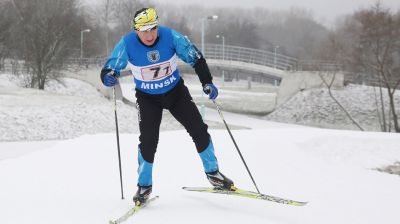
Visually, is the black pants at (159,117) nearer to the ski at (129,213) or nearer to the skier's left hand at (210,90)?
the skier's left hand at (210,90)

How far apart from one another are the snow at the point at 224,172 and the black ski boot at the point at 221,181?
0.16 metres

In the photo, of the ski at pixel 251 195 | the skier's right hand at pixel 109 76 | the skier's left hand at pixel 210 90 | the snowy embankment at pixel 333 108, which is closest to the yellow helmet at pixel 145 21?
the skier's right hand at pixel 109 76

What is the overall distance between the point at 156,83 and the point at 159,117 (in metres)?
0.37

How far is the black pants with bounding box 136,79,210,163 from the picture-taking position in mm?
4527

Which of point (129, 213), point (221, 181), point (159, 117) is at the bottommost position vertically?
point (129, 213)

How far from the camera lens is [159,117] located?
4621 mm

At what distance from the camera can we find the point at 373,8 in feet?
113

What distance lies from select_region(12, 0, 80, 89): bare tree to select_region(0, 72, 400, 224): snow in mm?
19429

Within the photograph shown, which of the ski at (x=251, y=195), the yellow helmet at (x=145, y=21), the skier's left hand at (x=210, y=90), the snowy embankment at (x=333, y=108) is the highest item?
the yellow helmet at (x=145, y=21)

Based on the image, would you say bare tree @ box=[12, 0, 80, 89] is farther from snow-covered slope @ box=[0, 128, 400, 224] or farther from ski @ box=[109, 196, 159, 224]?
ski @ box=[109, 196, 159, 224]

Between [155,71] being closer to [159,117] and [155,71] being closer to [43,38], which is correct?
[159,117]

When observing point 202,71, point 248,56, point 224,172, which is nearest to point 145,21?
point 202,71

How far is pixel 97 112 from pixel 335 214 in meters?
20.2

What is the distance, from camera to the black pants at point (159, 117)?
4.53 m
